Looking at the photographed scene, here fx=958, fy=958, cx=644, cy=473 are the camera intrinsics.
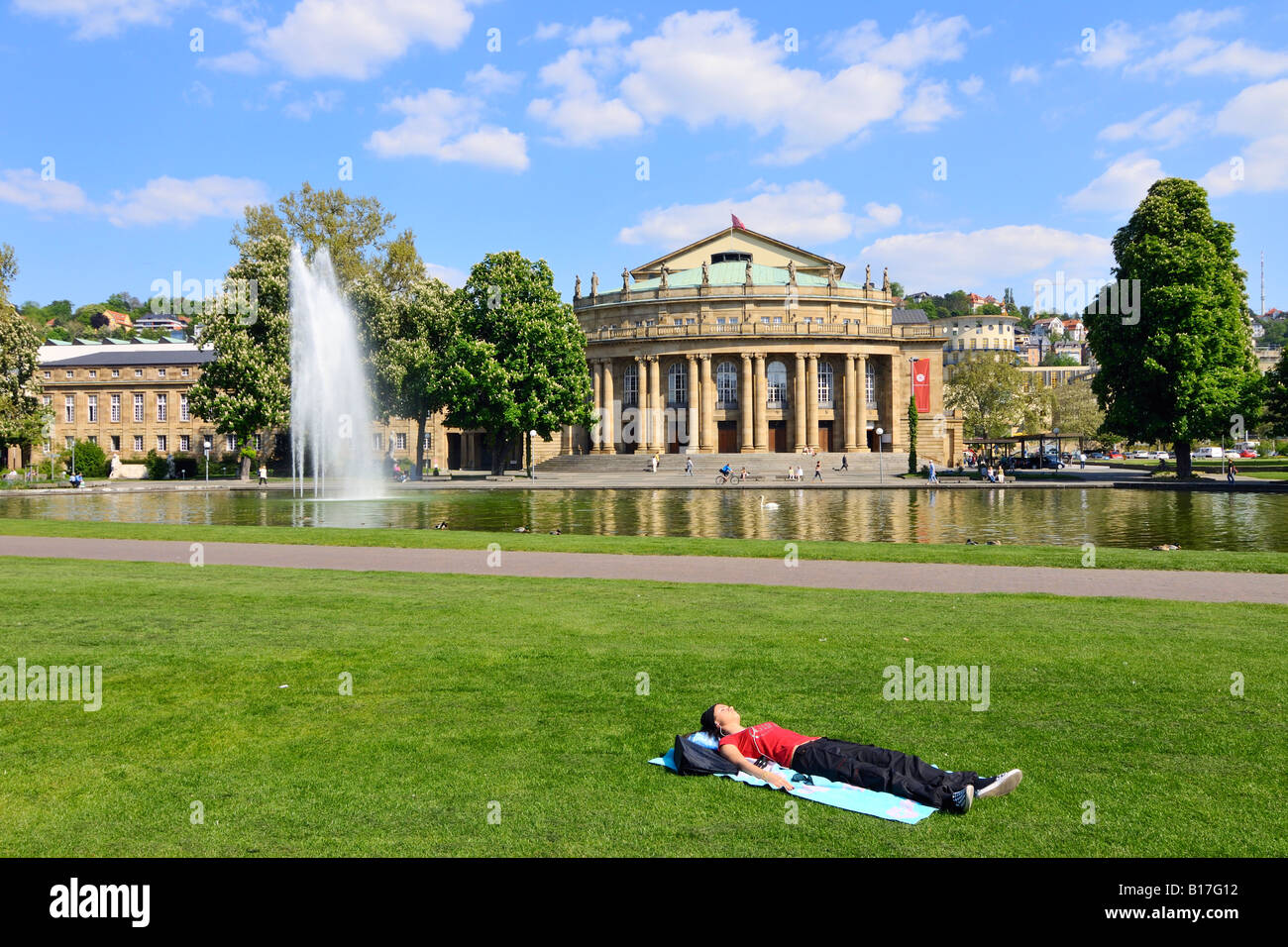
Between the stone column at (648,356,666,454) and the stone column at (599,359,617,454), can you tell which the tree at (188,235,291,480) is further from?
the stone column at (648,356,666,454)

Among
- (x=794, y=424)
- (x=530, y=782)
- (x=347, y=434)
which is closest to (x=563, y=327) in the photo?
(x=347, y=434)

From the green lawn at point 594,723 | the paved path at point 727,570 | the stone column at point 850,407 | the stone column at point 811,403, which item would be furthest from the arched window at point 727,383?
the green lawn at point 594,723

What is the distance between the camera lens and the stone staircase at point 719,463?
266 ft

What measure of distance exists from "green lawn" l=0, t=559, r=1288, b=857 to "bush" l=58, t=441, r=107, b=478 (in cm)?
7870

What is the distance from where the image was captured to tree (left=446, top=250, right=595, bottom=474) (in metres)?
68.0

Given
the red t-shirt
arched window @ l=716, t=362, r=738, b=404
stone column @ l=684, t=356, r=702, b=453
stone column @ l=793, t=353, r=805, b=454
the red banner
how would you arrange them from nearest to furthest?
the red t-shirt < the red banner < stone column @ l=793, t=353, r=805, b=454 < stone column @ l=684, t=356, r=702, b=453 < arched window @ l=716, t=362, r=738, b=404

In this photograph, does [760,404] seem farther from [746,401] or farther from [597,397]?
[597,397]

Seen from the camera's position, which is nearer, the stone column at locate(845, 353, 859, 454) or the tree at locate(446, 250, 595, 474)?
the tree at locate(446, 250, 595, 474)

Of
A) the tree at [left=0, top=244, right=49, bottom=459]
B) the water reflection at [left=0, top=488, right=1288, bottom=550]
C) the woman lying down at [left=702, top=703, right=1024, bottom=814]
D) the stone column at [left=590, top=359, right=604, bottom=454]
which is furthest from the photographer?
the stone column at [left=590, top=359, right=604, bottom=454]

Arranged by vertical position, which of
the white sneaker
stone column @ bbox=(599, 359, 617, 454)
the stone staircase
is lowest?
the white sneaker

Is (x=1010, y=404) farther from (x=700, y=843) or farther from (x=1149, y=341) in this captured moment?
(x=700, y=843)

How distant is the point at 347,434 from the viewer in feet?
189

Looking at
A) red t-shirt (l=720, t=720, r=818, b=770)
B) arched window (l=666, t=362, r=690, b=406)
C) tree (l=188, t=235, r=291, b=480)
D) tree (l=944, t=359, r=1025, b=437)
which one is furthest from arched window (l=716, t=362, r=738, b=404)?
red t-shirt (l=720, t=720, r=818, b=770)

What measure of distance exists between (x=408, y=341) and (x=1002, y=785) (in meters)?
69.7
